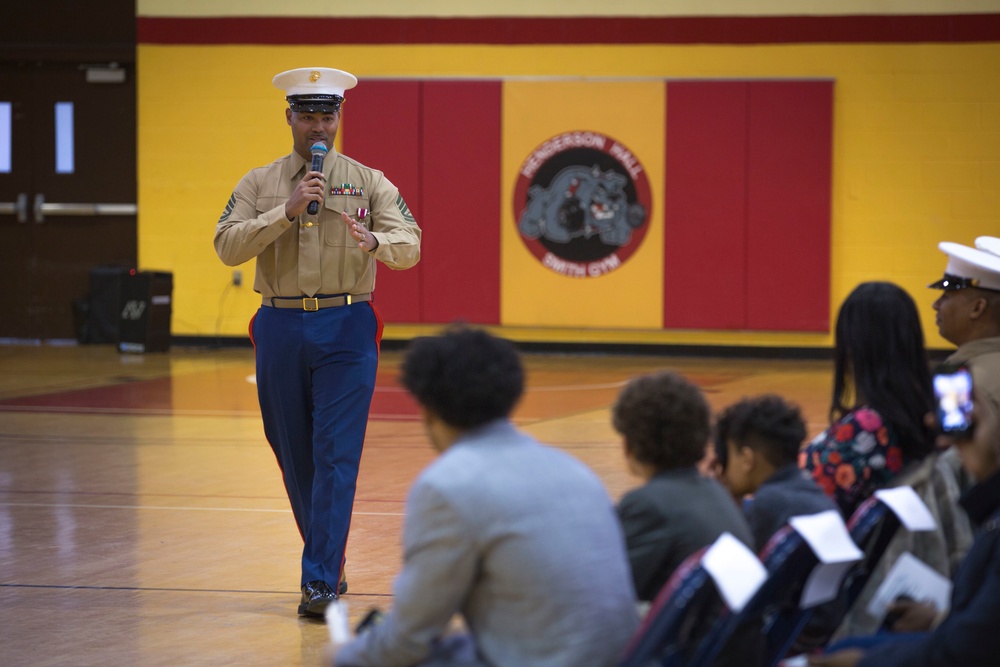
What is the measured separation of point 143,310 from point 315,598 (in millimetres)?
9659

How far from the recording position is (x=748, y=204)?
13.0 metres

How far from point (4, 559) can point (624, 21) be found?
9552 mm

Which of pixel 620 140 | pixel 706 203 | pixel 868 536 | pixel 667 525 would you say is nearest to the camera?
pixel 667 525

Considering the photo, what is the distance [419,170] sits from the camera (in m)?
13.4

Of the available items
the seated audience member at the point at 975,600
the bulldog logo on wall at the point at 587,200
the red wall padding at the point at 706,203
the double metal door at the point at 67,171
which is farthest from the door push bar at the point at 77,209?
the seated audience member at the point at 975,600

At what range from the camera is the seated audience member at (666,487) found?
2543mm

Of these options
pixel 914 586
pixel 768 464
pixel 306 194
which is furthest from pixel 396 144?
pixel 914 586

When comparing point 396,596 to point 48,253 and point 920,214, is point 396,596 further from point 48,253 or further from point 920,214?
point 48,253

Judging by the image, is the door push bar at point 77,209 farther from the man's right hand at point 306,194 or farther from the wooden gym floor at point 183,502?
the man's right hand at point 306,194

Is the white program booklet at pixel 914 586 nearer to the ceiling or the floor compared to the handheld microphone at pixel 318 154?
nearer to the floor

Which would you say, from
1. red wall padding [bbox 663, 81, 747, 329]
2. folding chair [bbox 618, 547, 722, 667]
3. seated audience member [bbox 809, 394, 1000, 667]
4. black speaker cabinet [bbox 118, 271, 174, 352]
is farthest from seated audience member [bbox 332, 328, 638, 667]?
black speaker cabinet [bbox 118, 271, 174, 352]

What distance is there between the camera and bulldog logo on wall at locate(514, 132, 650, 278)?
43.0ft

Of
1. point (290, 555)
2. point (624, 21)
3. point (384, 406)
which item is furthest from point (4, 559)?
point (624, 21)

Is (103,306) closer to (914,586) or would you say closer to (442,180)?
(442,180)
